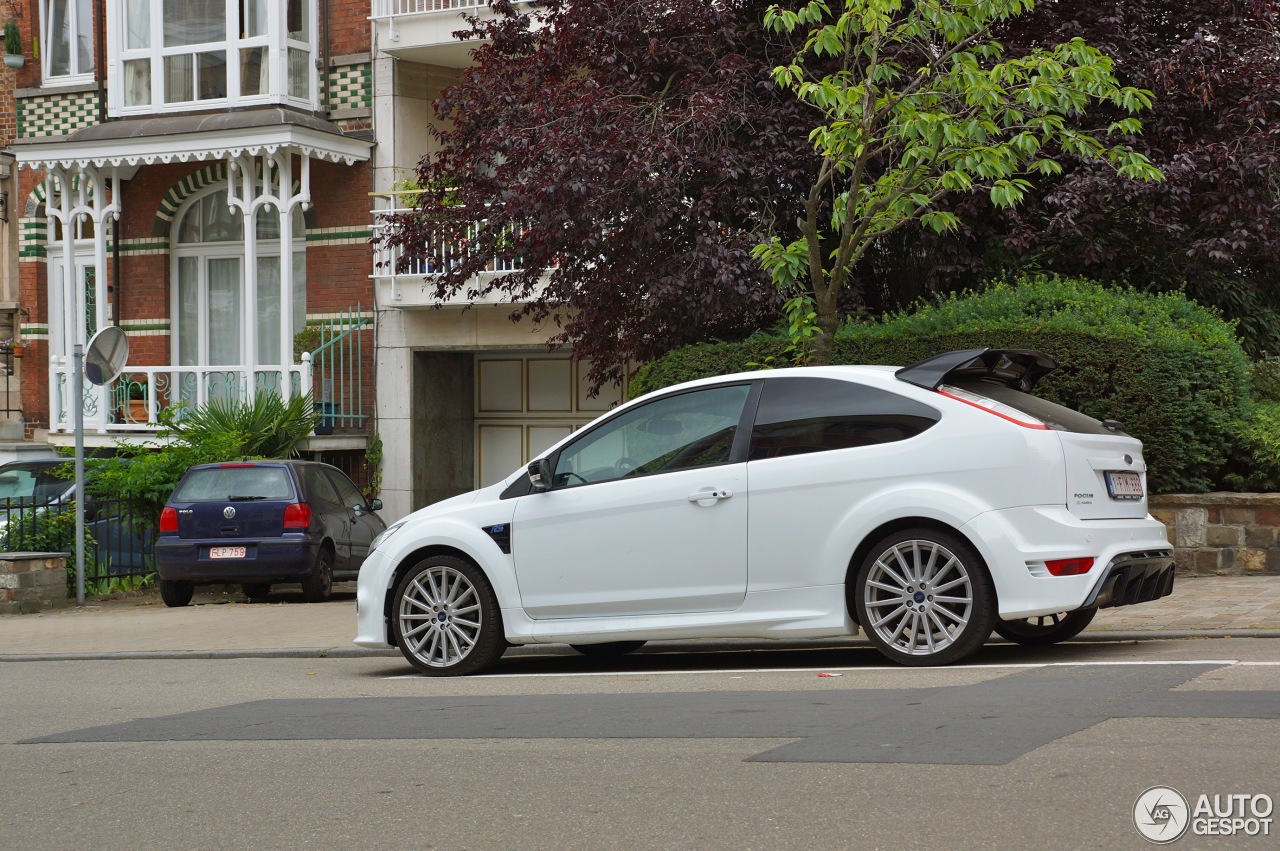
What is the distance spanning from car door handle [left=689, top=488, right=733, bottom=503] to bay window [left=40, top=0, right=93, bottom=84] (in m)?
18.5

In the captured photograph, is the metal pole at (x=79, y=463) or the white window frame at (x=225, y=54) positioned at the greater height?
the white window frame at (x=225, y=54)

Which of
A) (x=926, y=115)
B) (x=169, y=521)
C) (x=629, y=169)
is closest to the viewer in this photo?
(x=926, y=115)

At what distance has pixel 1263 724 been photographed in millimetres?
6168

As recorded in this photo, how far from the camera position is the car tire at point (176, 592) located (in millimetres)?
16344

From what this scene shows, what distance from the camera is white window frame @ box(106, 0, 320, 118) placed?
872 inches

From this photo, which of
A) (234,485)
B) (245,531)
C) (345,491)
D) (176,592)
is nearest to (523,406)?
(345,491)

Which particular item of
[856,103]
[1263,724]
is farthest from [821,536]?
[856,103]

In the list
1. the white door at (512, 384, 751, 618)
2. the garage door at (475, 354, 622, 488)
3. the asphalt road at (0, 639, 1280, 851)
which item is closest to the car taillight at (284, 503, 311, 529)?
the asphalt road at (0, 639, 1280, 851)

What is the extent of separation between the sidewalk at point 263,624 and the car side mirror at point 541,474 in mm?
2795

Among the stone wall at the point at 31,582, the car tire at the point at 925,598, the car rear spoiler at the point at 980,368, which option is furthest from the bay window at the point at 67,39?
the car tire at the point at 925,598

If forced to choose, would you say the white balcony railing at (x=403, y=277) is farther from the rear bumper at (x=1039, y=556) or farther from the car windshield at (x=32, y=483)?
the rear bumper at (x=1039, y=556)

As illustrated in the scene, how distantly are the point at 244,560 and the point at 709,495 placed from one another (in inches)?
330

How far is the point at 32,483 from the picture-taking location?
18594 mm

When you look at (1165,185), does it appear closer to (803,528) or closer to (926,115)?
(926,115)
